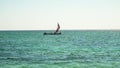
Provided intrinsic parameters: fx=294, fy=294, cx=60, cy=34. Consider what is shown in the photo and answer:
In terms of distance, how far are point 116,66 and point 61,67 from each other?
4959mm

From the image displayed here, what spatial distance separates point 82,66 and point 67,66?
1365mm

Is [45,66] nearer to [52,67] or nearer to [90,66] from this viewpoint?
[52,67]

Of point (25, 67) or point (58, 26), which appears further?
point (58, 26)

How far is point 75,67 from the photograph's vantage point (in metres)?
26.4

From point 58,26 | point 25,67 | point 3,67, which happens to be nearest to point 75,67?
point 25,67

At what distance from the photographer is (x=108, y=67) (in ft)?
85.9

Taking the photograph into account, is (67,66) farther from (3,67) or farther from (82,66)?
(3,67)

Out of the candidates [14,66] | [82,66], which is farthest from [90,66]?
[14,66]

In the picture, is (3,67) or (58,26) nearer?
(3,67)

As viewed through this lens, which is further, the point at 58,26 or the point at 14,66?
the point at 58,26

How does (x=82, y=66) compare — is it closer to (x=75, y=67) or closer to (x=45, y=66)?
(x=75, y=67)

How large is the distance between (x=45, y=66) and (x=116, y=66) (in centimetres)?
645

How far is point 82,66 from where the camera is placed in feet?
87.9

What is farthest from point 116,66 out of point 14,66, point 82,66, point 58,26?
point 58,26
